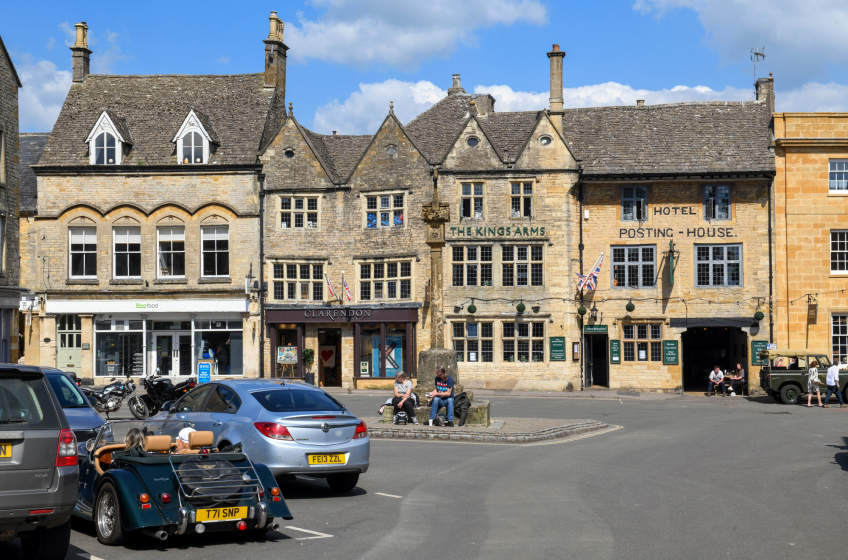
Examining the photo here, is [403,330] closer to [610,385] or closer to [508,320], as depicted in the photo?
[508,320]

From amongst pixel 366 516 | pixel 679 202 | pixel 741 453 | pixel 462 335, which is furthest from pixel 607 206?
pixel 366 516

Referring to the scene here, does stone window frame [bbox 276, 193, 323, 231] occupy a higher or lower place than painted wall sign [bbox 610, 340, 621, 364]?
higher

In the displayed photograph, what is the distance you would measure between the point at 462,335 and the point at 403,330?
2.54 meters

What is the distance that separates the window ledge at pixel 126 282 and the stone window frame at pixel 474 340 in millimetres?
13800

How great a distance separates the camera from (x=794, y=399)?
3206 centimetres

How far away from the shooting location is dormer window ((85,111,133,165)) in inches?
1581

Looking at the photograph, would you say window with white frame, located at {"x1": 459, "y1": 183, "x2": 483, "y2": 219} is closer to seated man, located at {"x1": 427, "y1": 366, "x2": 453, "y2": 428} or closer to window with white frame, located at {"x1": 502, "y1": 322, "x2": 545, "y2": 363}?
window with white frame, located at {"x1": 502, "y1": 322, "x2": 545, "y2": 363}

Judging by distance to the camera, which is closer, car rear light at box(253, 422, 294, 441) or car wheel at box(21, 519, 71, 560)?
car wheel at box(21, 519, 71, 560)

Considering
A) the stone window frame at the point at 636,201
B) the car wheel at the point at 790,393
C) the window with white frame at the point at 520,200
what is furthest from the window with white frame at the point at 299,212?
the car wheel at the point at 790,393

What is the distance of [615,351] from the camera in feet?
124

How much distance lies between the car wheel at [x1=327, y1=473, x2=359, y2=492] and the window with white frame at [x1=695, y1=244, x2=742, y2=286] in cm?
2782

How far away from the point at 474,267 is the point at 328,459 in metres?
26.9

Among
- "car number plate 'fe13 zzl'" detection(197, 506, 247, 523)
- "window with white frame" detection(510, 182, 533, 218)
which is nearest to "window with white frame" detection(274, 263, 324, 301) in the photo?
"window with white frame" detection(510, 182, 533, 218)

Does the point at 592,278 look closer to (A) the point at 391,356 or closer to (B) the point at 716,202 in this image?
(B) the point at 716,202
